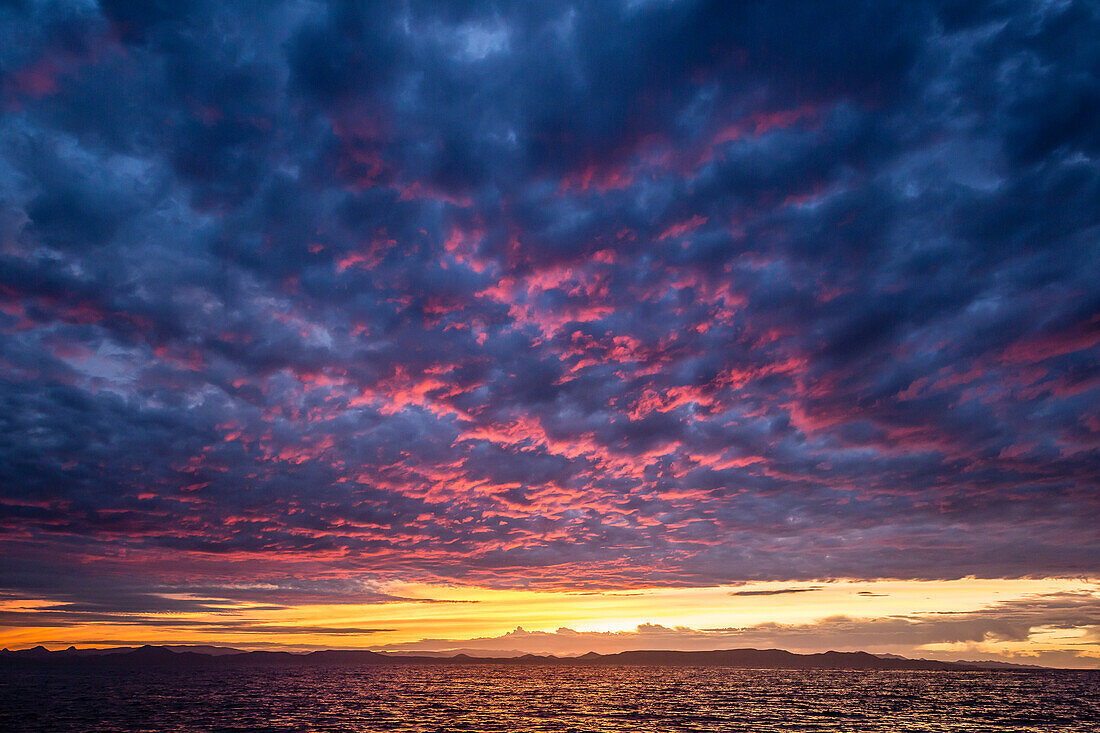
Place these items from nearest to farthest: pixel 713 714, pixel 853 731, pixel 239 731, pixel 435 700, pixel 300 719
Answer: pixel 239 731 → pixel 853 731 → pixel 300 719 → pixel 713 714 → pixel 435 700

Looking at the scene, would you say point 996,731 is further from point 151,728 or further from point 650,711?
point 151,728

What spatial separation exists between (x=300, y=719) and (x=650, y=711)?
47677mm

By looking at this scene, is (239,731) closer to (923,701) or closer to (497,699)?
(497,699)

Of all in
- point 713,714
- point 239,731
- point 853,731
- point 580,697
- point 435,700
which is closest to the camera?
point 239,731

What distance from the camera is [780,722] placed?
7656cm

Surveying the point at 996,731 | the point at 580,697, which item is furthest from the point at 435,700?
the point at 996,731

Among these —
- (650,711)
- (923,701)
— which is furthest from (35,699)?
(923,701)

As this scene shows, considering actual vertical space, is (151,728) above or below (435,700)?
above

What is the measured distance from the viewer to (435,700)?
→ 358 feet

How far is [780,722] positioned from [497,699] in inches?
2220

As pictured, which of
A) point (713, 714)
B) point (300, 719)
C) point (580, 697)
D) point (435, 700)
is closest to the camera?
point (300, 719)

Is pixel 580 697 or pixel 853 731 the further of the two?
pixel 580 697

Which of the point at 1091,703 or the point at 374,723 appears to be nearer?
the point at 374,723

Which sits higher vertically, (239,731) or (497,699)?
(239,731)
